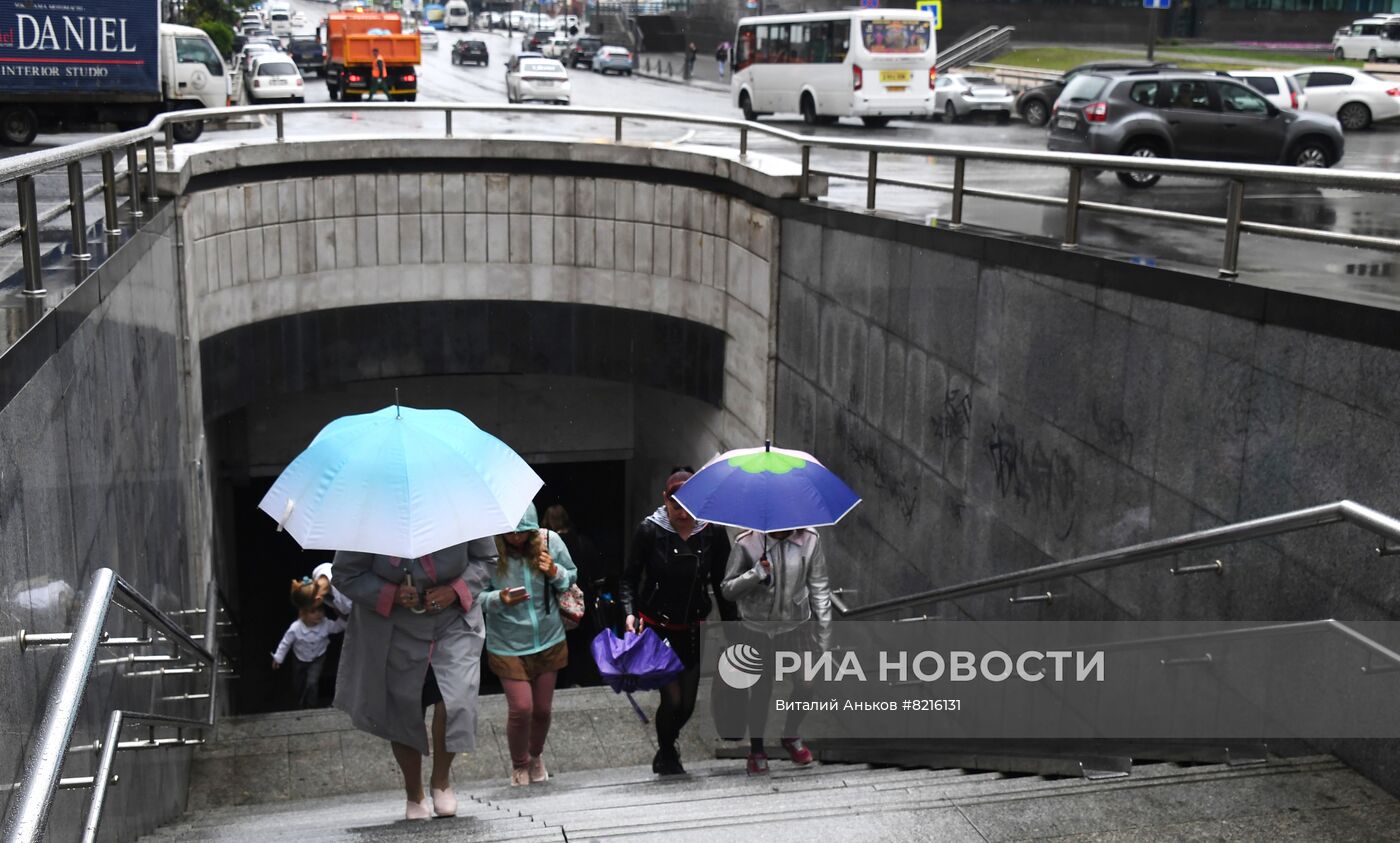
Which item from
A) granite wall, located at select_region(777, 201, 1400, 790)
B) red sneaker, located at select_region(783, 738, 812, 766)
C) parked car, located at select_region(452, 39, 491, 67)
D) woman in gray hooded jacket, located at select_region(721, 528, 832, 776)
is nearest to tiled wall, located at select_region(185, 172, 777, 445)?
granite wall, located at select_region(777, 201, 1400, 790)

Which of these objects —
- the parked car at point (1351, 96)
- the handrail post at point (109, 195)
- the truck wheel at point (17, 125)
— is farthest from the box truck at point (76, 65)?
the parked car at point (1351, 96)

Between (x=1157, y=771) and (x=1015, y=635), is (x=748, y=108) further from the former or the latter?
(x=1157, y=771)

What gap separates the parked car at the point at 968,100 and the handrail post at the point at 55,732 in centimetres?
3130

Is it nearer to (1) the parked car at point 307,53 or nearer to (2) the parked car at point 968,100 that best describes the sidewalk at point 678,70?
(1) the parked car at point 307,53

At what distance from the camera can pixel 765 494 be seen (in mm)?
6746

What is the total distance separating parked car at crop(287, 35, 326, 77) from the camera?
5575 cm

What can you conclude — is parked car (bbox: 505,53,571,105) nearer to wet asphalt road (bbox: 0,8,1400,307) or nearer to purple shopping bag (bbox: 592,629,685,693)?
wet asphalt road (bbox: 0,8,1400,307)

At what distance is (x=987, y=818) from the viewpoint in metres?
4.85

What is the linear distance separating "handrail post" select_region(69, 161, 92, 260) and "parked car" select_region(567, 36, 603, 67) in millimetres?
51215

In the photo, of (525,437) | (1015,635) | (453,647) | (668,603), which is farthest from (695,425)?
(453,647)

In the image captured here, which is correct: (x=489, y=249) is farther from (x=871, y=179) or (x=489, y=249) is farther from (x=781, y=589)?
(x=781, y=589)

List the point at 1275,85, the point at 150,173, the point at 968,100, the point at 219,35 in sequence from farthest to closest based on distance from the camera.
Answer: the point at 219,35 → the point at 968,100 → the point at 1275,85 → the point at 150,173

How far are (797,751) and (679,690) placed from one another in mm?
953

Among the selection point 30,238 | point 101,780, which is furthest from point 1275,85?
point 101,780
